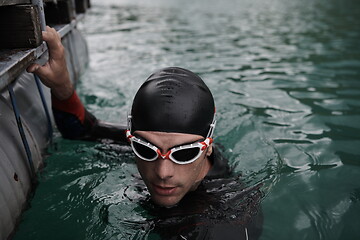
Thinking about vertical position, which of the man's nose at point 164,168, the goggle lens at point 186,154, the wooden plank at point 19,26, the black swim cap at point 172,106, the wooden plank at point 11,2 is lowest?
the man's nose at point 164,168

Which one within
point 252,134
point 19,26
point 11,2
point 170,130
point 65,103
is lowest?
point 252,134

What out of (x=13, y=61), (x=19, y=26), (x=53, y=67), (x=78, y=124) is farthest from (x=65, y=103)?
(x=13, y=61)

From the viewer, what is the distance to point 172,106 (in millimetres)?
2281

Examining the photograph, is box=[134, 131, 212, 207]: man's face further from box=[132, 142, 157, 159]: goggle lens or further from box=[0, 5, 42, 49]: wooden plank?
box=[0, 5, 42, 49]: wooden plank

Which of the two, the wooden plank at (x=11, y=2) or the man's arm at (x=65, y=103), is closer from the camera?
the wooden plank at (x=11, y=2)

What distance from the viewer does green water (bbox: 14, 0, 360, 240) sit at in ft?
9.71

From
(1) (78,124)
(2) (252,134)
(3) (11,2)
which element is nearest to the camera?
(3) (11,2)

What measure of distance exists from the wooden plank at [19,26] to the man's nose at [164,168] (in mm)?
1382

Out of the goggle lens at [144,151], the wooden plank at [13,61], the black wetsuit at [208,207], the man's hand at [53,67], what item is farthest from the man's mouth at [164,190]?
the man's hand at [53,67]

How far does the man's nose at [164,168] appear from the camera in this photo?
2275mm

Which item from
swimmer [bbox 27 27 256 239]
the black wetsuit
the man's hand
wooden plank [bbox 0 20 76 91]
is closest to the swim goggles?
swimmer [bbox 27 27 256 239]

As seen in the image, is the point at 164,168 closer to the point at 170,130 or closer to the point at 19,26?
the point at 170,130

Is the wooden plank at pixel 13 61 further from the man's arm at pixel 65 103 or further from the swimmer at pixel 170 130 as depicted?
the swimmer at pixel 170 130

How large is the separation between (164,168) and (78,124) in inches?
64.8
